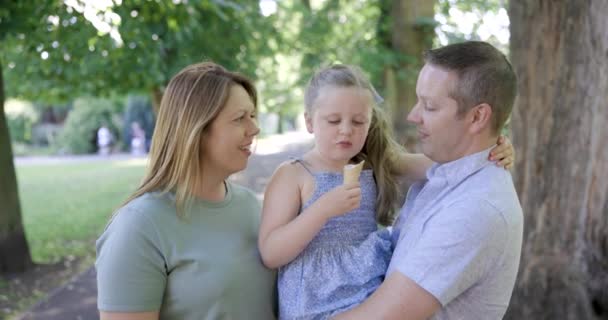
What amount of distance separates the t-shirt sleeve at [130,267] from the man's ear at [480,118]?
48.5 inches

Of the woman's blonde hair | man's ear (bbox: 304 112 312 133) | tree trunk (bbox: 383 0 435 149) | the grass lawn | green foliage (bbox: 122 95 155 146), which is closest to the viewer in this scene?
the woman's blonde hair

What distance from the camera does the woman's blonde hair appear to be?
7.16 feet

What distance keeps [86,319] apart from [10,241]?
7.70 ft

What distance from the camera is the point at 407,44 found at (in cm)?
997

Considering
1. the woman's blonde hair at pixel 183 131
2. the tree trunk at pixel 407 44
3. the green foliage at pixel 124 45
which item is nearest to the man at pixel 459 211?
the woman's blonde hair at pixel 183 131

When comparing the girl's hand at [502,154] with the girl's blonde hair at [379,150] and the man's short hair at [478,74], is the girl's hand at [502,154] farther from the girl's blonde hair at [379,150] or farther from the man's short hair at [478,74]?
the girl's blonde hair at [379,150]

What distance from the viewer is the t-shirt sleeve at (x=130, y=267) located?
1.94 meters

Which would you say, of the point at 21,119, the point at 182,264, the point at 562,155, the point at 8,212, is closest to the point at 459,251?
the point at 182,264

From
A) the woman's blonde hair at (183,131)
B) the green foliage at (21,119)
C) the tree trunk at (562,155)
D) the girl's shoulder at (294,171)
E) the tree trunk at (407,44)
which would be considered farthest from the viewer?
the green foliage at (21,119)

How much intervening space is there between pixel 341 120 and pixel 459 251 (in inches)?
27.7

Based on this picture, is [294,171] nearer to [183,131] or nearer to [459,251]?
[183,131]

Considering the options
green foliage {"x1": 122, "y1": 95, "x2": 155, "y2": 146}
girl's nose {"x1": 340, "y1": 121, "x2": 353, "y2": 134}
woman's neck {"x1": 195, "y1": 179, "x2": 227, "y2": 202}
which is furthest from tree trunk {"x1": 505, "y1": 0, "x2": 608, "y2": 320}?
green foliage {"x1": 122, "y1": 95, "x2": 155, "y2": 146}

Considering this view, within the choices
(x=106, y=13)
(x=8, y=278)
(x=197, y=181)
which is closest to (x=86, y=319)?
(x=8, y=278)

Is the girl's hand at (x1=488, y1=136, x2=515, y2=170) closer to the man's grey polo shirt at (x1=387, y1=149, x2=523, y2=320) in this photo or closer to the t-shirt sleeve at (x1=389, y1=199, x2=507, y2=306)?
the man's grey polo shirt at (x1=387, y1=149, x2=523, y2=320)
